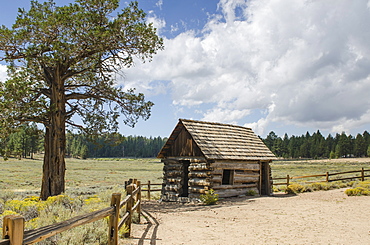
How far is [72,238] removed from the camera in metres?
5.89

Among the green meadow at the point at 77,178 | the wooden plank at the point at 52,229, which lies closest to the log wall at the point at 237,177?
the green meadow at the point at 77,178

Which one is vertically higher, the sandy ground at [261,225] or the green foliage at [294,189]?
the sandy ground at [261,225]

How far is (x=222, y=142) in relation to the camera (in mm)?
18328

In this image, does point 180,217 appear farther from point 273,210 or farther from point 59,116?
point 59,116

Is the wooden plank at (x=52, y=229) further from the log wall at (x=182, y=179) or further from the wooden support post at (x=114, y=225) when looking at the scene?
the log wall at (x=182, y=179)

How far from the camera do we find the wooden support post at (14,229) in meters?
3.12

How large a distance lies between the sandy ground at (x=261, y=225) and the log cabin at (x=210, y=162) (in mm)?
2702

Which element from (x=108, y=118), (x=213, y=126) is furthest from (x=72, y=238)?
(x=213, y=126)

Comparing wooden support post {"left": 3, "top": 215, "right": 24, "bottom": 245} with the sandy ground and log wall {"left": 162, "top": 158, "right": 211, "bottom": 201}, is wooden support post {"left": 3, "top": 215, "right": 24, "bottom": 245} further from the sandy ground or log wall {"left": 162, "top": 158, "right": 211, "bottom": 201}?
log wall {"left": 162, "top": 158, "right": 211, "bottom": 201}

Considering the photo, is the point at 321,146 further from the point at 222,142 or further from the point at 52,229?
the point at 52,229

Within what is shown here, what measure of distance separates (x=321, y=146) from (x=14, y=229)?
4394 inches

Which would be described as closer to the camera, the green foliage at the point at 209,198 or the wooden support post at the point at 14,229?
the wooden support post at the point at 14,229

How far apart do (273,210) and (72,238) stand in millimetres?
9363

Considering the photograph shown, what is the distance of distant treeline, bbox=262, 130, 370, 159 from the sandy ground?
95.0 metres
